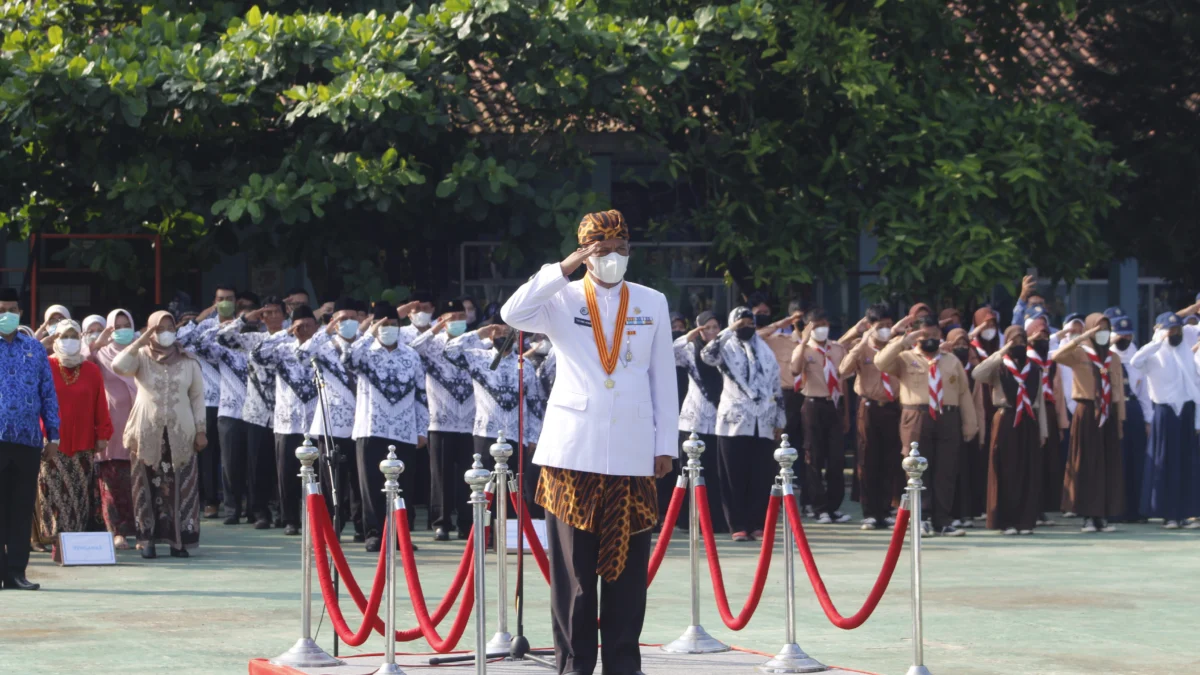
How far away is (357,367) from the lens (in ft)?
48.1

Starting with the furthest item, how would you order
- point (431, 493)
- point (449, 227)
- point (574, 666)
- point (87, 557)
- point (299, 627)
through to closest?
point (449, 227) → point (431, 493) → point (87, 557) → point (299, 627) → point (574, 666)

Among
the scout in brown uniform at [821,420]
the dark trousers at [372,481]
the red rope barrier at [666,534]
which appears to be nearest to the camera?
the red rope barrier at [666,534]

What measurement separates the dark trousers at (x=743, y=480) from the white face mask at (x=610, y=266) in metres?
7.85

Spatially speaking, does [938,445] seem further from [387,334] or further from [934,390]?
[387,334]

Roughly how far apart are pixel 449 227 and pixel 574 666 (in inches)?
483

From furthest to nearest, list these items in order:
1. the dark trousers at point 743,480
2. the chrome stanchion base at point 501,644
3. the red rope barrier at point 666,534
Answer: the dark trousers at point 743,480 < the red rope barrier at point 666,534 < the chrome stanchion base at point 501,644

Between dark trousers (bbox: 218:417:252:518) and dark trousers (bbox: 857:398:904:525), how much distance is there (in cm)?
538

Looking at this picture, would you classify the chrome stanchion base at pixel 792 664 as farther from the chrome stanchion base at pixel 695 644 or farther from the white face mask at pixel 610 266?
the white face mask at pixel 610 266

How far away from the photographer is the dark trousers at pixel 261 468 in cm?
1639

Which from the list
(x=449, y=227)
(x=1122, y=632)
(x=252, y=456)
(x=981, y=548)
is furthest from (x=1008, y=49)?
(x=1122, y=632)

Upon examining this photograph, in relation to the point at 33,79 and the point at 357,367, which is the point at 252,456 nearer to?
the point at 357,367

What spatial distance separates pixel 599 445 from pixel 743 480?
7.98 meters

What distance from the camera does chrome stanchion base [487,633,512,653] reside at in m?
9.02

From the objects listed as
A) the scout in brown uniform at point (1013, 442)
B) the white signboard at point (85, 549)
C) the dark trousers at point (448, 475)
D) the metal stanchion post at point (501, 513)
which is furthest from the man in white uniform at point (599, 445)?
the scout in brown uniform at point (1013, 442)
